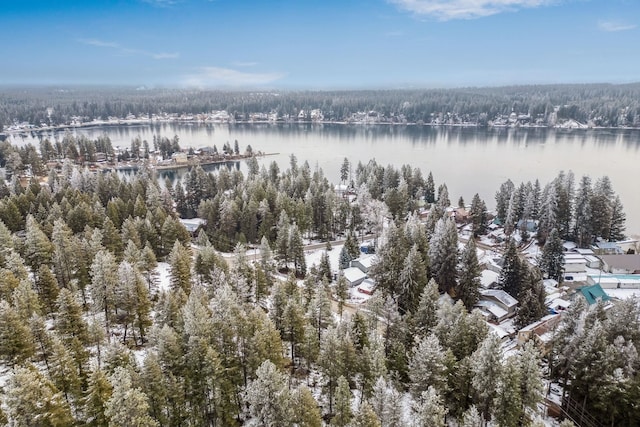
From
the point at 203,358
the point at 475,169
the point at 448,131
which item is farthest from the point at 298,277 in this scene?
the point at 448,131

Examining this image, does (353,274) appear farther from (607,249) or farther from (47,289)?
(607,249)

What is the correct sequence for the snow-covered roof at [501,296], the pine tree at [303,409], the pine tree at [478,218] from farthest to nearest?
the pine tree at [478,218] → the snow-covered roof at [501,296] → the pine tree at [303,409]

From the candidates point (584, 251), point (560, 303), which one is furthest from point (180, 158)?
point (560, 303)

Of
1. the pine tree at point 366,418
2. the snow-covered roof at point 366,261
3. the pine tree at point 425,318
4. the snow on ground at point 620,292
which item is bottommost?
the snow on ground at point 620,292

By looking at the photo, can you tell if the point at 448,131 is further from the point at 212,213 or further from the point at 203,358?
the point at 203,358

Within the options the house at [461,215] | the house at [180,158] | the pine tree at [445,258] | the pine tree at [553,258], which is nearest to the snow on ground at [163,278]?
the pine tree at [445,258]

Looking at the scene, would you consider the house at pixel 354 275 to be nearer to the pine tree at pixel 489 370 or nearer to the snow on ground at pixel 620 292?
the pine tree at pixel 489 370
